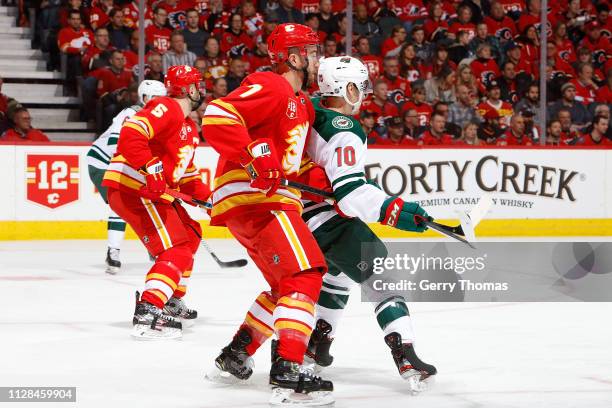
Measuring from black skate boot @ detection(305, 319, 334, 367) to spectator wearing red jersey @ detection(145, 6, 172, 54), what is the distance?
621 cm

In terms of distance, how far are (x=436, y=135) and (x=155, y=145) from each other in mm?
5032

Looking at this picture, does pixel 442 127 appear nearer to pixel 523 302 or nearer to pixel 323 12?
pixel 323 12

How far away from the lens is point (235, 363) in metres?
3.65

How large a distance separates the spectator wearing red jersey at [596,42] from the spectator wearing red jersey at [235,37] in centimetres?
373

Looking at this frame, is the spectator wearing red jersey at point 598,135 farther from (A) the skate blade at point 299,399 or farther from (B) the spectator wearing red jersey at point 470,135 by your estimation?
(A) the skate blade at point 299,399

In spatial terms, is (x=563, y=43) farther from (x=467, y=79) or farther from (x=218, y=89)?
(x=218, y=89)

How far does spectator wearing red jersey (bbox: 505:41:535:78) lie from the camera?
10.8m

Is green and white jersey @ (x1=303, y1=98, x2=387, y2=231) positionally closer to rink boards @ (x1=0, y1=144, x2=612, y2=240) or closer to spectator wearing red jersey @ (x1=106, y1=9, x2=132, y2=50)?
rink boards @ (x1=0, y1=144, x2=612, y2=240)

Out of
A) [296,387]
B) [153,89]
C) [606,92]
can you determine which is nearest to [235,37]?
[606,92]

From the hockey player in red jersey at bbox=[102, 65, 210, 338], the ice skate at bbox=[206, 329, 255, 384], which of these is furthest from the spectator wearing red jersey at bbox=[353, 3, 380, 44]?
the ice skate at bbox=[206, 329, 255, 384]

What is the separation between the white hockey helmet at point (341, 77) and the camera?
364 centimetres

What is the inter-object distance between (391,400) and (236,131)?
3.17 ft

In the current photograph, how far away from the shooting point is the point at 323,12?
10750mm

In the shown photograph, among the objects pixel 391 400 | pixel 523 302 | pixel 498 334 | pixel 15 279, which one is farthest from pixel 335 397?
pixel 15 279
